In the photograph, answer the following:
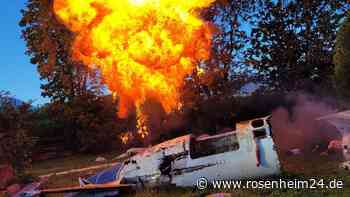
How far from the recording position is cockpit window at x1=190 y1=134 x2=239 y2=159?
45.4 feet

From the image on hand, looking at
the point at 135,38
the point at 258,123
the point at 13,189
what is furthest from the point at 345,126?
the point at 13,189

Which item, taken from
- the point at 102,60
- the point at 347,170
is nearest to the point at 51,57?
the point at 102,60

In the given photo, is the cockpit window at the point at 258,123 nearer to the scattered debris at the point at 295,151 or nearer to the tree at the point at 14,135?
the scattered debris at the point at 295,151

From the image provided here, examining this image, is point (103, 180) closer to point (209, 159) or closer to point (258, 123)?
point (209, 159)

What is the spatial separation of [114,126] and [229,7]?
10330 millimetres

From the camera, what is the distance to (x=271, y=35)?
2511 cm

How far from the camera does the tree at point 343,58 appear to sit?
54.8 feet

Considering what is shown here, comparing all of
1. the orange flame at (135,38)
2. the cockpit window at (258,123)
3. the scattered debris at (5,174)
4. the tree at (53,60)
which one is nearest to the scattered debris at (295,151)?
the cockpit window at (258,123)

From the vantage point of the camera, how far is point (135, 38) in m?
20.1

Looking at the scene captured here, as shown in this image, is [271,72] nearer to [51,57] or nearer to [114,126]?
[114,126]

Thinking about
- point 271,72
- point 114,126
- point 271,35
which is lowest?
point 114,126

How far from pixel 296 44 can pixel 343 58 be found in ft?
25.7

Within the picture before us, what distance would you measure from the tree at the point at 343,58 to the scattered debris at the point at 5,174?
14.2 meters

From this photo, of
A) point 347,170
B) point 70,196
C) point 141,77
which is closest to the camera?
point 347,170
